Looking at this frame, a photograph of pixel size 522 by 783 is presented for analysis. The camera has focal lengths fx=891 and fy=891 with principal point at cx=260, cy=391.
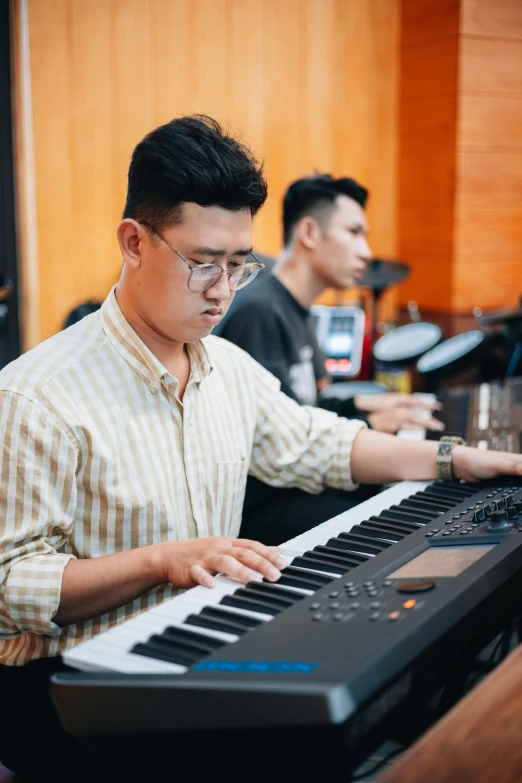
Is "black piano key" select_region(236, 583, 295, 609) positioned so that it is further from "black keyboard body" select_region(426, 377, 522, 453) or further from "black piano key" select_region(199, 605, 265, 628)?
"black keyboard body" select_region(426, 377, 522, 453)

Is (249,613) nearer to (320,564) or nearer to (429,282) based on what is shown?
(320,564)

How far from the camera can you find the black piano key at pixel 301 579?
44.0 inches

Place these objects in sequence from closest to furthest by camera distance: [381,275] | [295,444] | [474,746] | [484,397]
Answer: [474,746] < [295,444] < [484,397] < [381,275]

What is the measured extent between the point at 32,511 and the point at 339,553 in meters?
0.43

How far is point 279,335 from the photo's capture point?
2.72 metres

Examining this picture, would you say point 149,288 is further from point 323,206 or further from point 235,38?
point 235,38

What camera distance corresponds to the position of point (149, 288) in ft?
4.52

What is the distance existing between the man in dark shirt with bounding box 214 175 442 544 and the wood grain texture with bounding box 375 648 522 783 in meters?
1.17

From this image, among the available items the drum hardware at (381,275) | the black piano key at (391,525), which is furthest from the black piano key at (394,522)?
the drum hardware at (381,275)

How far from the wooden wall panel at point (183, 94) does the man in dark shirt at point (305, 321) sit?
0.94 metres

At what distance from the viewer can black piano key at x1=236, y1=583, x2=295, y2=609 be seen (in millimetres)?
1058

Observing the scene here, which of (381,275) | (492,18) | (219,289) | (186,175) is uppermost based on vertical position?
(492,18)

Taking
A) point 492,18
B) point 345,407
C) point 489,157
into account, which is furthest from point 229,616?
point 492,18

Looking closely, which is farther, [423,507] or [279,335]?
[279,335]
